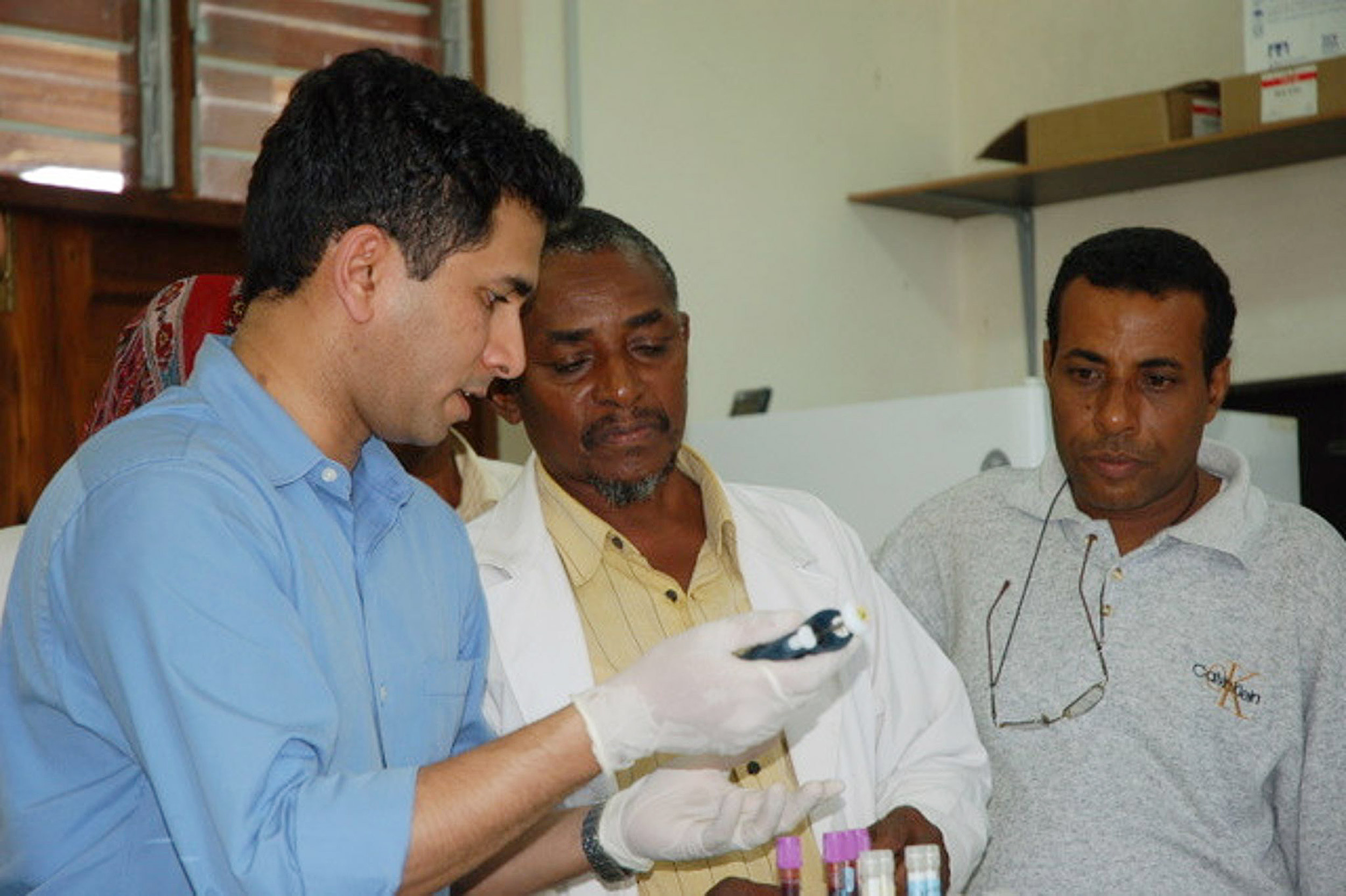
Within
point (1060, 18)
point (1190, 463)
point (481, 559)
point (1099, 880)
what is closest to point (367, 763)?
point (481, 559)

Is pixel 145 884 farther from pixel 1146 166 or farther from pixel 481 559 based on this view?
pixel 1146 166

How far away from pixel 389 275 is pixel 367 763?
384mm

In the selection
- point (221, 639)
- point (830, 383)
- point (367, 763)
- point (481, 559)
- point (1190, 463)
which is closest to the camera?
point (221, 639)

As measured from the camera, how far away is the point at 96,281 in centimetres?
358

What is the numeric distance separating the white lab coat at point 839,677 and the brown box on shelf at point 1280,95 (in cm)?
211

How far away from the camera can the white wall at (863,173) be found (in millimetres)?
4031

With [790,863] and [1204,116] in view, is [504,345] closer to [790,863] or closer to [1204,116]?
[790,863]

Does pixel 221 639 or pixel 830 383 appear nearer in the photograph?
pixel 221 639

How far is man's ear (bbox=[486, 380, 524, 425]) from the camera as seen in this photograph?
2.04 meters

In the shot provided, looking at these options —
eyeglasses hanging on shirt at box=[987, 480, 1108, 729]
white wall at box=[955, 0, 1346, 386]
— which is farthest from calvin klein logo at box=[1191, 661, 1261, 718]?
white wall at box=[955, 0, 1346, 386]

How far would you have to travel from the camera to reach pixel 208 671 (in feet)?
4.11

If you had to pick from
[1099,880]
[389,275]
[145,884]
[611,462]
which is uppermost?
[389,275]

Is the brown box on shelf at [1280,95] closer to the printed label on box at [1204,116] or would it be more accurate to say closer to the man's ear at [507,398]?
the printed label on box at [1204,116]

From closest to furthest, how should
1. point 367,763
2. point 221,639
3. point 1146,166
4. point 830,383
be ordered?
point 221,639, point 367,763, point 1146,166, point 830,383
